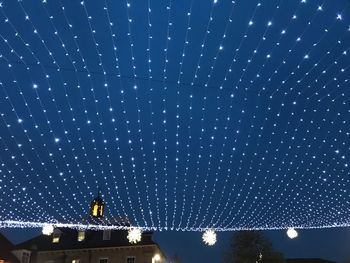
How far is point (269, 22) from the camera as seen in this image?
7207 millimetres

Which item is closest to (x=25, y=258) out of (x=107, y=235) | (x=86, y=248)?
(x=86, y=248)

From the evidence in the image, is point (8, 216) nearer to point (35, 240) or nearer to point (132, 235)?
point (132, 235)

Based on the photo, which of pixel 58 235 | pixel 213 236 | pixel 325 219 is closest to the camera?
pixel 213 236

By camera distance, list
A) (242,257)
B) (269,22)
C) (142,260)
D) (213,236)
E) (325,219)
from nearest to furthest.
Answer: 1. (269,22)
2. (213,236)
3. (325,219)
4. (142,260)
5. (242,257)

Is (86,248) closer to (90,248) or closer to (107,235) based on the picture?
(90,248)

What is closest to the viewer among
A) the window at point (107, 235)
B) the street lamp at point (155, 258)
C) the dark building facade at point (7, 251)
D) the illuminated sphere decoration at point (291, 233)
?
the illuminated sphere decoration at point (291, 233)

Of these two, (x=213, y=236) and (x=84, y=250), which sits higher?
(x=84, y=250)

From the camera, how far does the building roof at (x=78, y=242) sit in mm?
30391

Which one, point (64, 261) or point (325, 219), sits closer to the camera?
point (325, 219)

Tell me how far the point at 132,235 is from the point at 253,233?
18.1 metres

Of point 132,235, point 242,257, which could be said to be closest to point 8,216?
point 132,235

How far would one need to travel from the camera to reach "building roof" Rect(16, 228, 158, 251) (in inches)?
1196

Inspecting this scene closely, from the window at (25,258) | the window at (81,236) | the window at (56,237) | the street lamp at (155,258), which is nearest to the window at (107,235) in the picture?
the window at (81,236)

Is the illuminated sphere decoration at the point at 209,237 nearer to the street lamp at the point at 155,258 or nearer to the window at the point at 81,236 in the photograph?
the street lamp at the point at 155,258
